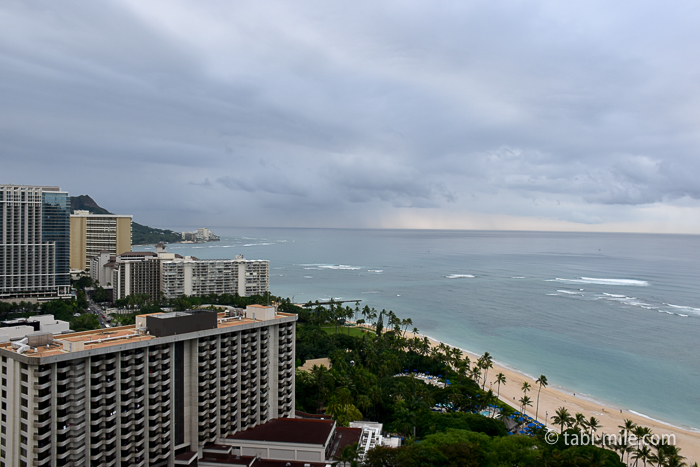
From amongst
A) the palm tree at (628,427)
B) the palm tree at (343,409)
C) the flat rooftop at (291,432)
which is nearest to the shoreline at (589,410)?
the palm tree at (628,427)

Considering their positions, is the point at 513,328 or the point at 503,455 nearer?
the point at 503,455

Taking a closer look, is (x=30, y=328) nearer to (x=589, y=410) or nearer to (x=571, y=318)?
(x=589, y=410)

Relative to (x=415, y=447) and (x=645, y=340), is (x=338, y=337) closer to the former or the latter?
(x=415, y=447)

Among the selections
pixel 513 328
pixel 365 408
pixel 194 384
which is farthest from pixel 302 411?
pixel 513 328

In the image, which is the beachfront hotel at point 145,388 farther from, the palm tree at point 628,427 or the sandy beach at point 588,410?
the sandy beach at point 588,410

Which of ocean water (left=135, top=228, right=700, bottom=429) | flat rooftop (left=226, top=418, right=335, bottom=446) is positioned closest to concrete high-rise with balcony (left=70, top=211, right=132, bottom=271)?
ocean water (left=135, top=228, right=700, bottom=429)

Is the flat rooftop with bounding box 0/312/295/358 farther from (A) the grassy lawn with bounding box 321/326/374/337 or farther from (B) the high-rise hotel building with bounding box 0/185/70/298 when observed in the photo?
(B) the high-rise hotel building with bounding box 0/185/70/298
